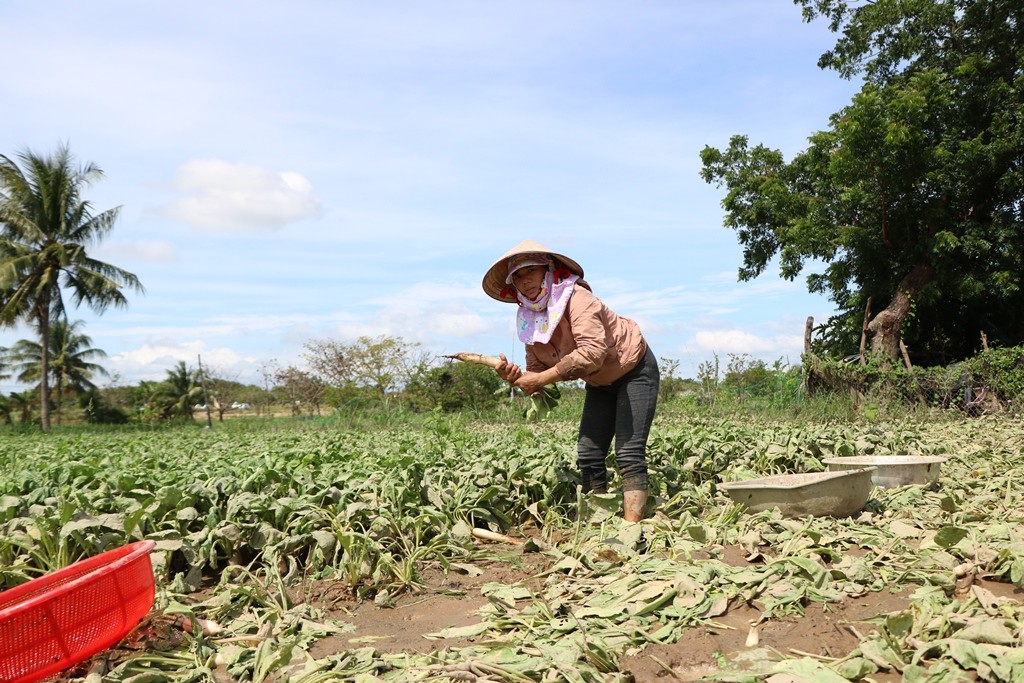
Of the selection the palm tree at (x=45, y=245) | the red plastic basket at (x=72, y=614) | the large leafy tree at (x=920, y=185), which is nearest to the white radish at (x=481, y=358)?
the red plastic basket at (x=72, y=614)

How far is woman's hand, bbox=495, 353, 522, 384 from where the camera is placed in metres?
4.33

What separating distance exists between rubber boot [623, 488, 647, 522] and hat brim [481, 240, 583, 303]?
1200 millimetres

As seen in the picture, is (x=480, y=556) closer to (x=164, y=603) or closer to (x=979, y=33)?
(x=164, y=603)

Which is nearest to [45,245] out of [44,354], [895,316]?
[44,354]

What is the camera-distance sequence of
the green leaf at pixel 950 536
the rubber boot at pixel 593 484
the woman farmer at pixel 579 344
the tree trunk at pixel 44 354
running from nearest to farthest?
the green leaf at pixel 950 536, the woman farmer at pixel 579 344, the rubber boot at pixel 593 484, the tree trunk at pixel 44 354

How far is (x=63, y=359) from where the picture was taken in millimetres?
32781

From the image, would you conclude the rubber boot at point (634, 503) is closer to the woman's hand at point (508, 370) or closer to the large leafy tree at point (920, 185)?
the woman's hand at point (508, 370)

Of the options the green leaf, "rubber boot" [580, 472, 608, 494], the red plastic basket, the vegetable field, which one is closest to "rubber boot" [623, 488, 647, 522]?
the vegetable field

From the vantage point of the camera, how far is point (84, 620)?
276 centimetres

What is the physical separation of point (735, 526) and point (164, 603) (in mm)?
2677

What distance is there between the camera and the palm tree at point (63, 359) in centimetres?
3303

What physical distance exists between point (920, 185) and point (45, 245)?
25.7 m

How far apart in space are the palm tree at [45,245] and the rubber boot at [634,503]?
26.3m

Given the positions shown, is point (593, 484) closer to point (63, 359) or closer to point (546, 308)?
point (546, 308)
